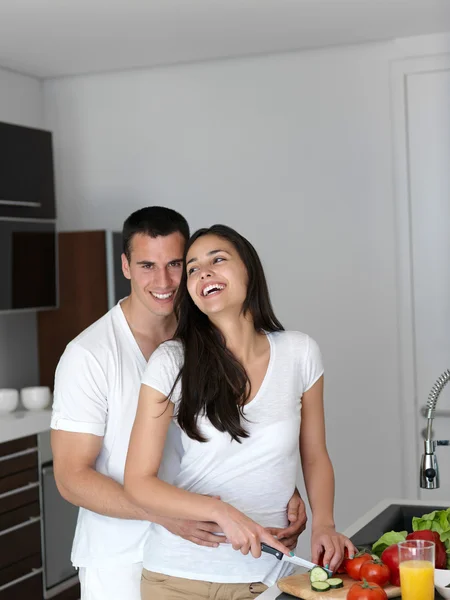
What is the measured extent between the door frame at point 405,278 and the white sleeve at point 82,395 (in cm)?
241

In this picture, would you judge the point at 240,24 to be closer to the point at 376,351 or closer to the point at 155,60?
the point at 155,60

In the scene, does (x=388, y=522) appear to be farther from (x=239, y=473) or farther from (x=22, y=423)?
(x=22, y=423)

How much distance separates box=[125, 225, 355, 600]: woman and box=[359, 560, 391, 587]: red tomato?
0.15 metres

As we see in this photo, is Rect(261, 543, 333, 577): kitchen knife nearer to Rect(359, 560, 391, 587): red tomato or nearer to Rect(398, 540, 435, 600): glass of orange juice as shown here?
Rect(359, 560, 391, 587): red tomato

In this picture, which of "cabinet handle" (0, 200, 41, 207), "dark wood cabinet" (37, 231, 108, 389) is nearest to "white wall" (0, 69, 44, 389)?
"dark wood cabinet" (37, 231, 108, 389)

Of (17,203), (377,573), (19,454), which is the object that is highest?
(17,203)

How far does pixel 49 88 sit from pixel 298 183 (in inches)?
61.2

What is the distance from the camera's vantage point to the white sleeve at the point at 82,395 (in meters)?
2.31

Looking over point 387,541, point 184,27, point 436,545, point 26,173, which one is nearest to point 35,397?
point 26,173

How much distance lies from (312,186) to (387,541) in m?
2.81

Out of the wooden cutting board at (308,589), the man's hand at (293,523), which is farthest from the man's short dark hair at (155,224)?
the wooden cutting board at (308,589)

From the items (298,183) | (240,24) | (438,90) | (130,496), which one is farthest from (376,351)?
(130,496)

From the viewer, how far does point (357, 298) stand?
4.57 m

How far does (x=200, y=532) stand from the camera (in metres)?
2.01
